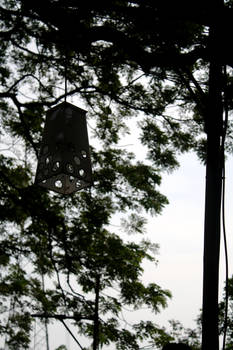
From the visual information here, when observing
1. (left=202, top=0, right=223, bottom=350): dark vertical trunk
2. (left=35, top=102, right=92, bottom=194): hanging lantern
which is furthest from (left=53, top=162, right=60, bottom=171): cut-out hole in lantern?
(left=202, top=0, right=223, bottom=350): dark vertical trunk

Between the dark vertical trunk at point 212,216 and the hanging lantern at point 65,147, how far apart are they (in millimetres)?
681

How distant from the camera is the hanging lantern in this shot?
6.10ft

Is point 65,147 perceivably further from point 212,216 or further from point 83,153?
point 212,216

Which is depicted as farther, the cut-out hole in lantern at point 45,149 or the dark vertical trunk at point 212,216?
the cut-out hole in lantern at point 45,149

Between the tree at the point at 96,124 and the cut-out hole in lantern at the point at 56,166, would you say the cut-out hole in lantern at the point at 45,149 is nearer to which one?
the cut-out hole in lantern at the point at 56,166

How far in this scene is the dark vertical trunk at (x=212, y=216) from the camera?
1.38 m

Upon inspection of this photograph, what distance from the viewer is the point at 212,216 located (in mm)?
1461

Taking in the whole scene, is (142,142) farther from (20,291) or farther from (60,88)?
(20,291)

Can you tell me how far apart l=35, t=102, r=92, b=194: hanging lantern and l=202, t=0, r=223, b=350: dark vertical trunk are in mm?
681

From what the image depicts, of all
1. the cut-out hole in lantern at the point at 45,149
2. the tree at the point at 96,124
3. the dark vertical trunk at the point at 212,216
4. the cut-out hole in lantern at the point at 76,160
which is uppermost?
the tree at the point at 96,124

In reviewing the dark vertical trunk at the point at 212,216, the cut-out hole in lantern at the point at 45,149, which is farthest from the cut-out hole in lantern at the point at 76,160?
the dark vertical trunk at the point at 212,216

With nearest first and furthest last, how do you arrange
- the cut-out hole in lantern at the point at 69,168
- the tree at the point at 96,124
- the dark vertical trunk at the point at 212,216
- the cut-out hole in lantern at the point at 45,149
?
the dark vertical trunk at the point at 212,216 → the cut-out hole in lantern at the point at 69,168 → the cut-out hole in lantern at the point at 45,149 → the tree at the point at 96,124

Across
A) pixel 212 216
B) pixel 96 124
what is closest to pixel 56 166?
pixel 212 216

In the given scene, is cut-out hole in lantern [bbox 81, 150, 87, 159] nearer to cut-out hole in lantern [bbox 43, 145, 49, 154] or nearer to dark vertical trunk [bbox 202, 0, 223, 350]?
cut-out hole in lantern [bbox 43, 145, 49, 154]
